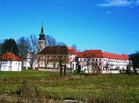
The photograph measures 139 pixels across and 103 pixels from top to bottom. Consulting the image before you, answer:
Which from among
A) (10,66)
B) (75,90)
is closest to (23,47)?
(10,66)

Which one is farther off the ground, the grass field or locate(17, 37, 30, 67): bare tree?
locate(17, 37, 30, 67): bare tree

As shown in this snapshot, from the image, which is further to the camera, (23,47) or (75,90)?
(23,47)

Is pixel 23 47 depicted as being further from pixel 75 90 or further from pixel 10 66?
pixel 75 90

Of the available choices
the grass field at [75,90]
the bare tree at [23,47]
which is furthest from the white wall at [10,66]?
the grass field at [75,90]

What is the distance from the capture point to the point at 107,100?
75.1 feet

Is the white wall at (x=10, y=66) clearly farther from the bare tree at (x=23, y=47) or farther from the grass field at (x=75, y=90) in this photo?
the grass field at (x=75, y=90)

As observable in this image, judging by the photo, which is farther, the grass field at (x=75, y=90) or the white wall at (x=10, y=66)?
the white wall at (x=10, y=66)

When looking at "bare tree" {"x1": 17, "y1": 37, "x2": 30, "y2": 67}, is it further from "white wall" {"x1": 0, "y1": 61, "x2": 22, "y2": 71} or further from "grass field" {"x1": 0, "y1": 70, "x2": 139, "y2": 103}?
"grass field" {"x1": 0, "y1": 70, "x2": 139, "y2": 103}

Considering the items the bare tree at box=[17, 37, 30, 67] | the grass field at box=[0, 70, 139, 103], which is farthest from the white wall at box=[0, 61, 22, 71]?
the grass field at box=[0, 70, 139, 103]

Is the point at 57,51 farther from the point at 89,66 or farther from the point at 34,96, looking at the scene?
the point at 34,96

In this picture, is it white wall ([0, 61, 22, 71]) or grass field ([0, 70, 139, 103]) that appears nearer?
grass field ([0, 70, 139, 103])

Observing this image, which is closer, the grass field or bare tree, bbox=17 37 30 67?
the grass field

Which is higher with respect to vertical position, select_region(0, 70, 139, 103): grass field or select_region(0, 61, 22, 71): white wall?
select_region(0, 61, 22, 71): white wall

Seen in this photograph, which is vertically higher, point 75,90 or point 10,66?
point 10,66
